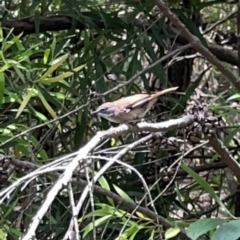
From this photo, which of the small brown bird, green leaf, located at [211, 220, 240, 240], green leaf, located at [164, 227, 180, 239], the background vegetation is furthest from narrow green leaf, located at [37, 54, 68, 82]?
green leaf, located at [211, 220, 240, 240]

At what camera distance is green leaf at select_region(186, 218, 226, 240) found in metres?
0.94

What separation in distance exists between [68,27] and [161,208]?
1.65ft

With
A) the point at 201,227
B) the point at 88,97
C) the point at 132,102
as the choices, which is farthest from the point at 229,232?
the point at 88,97

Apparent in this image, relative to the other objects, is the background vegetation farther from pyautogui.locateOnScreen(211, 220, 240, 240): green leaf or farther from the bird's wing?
pyautogui.locateOnScreen(211, 220, 240, 240): green leaf

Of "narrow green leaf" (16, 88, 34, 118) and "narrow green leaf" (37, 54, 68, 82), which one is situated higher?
"narrow green leaf" (37, 54, 68, 82)

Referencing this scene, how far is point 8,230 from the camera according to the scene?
1.23 m

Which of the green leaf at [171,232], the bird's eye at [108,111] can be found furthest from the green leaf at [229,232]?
the bird's eye at [108,111]

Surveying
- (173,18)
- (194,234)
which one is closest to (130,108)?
(173,18)

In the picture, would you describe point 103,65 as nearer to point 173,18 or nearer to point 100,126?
point 100,126

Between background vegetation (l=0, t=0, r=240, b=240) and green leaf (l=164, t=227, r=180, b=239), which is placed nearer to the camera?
green leaf (l=164, t=227, r=180, b=239)

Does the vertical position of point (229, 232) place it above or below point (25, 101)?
below

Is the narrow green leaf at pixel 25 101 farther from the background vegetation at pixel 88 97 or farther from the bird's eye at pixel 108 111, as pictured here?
the bird's eye at pixel 108 111

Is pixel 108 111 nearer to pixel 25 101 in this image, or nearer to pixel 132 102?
pixel 132 102

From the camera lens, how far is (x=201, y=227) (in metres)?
0.95
